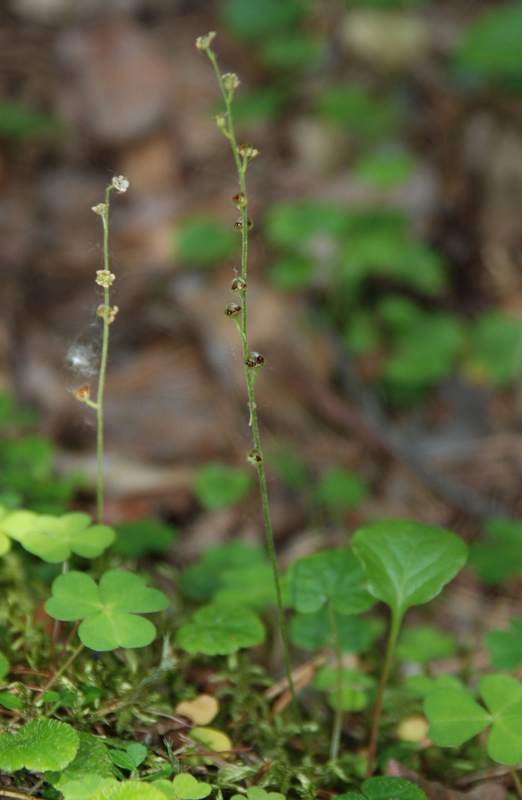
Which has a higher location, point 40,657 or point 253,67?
point 253,67

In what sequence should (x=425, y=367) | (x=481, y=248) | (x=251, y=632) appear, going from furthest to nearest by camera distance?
(x=481, y=248), (x=425, y=367), (x=251, y=632)

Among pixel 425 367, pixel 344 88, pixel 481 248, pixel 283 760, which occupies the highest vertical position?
pixel 344 88

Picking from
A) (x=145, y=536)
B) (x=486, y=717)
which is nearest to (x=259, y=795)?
(x=486, y=717)

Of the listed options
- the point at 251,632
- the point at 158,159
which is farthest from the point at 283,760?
the point at 158,159

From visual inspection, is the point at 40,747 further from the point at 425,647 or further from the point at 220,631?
the point at 425,647

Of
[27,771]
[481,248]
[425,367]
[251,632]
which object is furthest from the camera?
[481,248]

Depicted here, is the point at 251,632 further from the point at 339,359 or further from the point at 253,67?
the point at 253,67

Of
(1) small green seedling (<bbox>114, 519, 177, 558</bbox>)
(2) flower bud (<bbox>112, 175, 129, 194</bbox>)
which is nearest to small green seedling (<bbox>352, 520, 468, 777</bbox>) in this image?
(2) flower bud (<bbox>112, 175, 129, 194</bbox>)

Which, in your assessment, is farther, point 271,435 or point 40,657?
point 271,435

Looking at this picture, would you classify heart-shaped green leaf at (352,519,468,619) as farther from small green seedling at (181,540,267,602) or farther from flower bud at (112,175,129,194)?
flower bud at (112,175,129,194)
